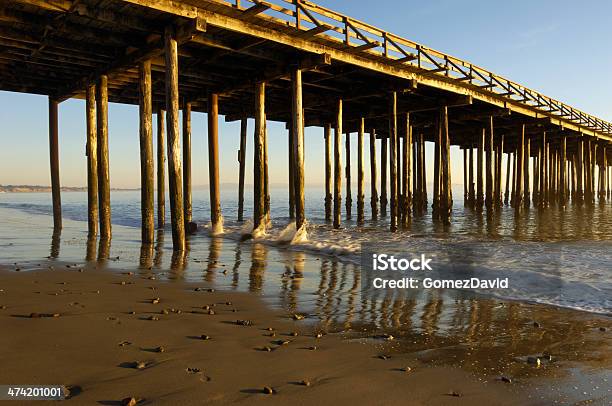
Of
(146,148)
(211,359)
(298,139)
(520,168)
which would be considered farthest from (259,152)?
(520,168)

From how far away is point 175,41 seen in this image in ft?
33.0

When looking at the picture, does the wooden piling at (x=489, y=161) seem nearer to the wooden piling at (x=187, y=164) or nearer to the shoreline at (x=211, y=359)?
the wooden piling at (x=187, y=164)

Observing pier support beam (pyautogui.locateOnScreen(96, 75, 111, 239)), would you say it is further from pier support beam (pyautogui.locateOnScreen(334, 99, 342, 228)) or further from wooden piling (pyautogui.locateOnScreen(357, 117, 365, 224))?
wooden piling (pyautogui.locateOnScreen(357, 117, 365, 224))

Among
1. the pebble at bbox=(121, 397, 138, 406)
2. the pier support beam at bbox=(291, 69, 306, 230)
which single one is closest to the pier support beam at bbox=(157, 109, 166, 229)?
the pier support beam at bbox=(291, 69, 306, 230)

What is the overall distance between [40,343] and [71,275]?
11.8ft

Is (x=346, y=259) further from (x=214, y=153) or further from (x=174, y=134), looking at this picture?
(x=214, y=153)

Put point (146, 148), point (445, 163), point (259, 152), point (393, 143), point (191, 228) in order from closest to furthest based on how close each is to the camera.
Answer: point (146, 148) → point (259, 152) → point (191, 228) → point (393, 143) → point (445, 163)

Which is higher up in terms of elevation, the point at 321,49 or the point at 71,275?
the point at 321,49

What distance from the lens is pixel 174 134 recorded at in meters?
10.2

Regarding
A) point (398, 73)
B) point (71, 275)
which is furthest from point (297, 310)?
point (398, 73)

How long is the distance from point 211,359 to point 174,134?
754 cm

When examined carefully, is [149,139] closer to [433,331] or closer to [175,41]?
[175,41]

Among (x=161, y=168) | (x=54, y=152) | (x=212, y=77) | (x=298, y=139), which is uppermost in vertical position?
(x=212, y=77)

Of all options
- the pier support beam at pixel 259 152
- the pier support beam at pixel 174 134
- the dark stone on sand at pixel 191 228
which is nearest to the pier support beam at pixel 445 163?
the pier support beam at pixel 259 152
